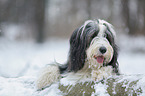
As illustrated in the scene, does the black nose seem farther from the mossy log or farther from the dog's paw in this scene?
the dog's paw

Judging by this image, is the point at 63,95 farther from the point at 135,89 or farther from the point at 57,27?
the point at 57,27

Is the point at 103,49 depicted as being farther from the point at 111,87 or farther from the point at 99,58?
the point at 111,87

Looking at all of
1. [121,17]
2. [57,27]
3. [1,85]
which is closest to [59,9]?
[57,27]

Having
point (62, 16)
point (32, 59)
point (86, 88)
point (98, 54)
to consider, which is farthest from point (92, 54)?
point (62, 16)

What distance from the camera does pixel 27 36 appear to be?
45.0 ft

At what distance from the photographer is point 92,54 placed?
233 centimetres

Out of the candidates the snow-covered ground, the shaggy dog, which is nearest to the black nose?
the shaggy dog

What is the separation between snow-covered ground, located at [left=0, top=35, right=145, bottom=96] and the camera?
2.82 meters

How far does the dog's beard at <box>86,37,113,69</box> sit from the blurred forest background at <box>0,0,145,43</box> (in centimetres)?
791

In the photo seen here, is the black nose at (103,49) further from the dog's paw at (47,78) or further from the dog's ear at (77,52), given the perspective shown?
the dog's paw at (47,78)

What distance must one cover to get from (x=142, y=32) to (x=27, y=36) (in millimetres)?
7524

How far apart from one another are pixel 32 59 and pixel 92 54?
5.66 metres

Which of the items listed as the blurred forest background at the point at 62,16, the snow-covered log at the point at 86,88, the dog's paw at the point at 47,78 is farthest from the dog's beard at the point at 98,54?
the blurred forest background at the point at 62,16

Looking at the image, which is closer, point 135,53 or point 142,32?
point 135,53
